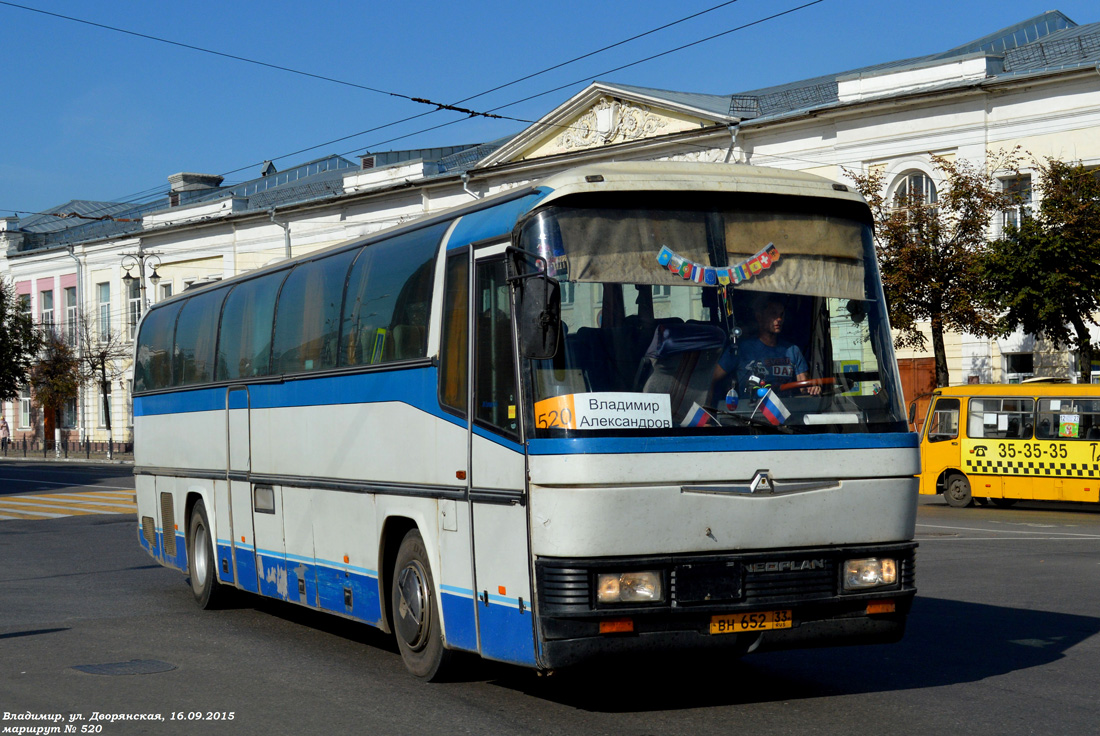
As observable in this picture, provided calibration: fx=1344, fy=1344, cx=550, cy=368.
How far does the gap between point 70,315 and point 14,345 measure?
541 cm

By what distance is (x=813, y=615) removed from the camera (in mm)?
7211

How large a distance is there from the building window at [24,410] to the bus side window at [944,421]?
55567 mm

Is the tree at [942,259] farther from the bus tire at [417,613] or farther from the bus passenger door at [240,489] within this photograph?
the bus tire at [417,613]

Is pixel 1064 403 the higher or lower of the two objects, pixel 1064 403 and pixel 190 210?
the lower

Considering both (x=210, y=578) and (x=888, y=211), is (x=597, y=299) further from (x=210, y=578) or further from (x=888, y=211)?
(x=888, y=211)

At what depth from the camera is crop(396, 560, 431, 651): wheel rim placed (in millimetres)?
8445

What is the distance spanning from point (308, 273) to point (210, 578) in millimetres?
3502

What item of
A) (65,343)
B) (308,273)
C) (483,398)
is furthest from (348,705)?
(65,343)

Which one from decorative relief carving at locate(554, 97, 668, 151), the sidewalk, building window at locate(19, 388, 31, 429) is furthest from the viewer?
building window at locate(19, 388, 31, 429)

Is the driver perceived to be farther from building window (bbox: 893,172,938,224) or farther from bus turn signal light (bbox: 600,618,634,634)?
building window (bbox: 893,172,938,224)

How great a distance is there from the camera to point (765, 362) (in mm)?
7129

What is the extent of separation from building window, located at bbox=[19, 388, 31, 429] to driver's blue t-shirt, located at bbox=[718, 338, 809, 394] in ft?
228

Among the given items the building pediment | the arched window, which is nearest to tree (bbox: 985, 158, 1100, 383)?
the arched window

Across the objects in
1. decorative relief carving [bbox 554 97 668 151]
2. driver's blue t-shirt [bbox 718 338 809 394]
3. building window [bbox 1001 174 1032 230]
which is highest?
decorative relief carving [bbox 554 97 668 151]
